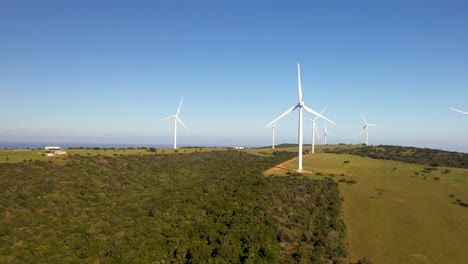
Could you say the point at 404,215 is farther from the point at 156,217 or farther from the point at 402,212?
the point at 156,217

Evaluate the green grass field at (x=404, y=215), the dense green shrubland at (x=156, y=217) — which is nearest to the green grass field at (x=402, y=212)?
the green grass field at (x=404, y=215)

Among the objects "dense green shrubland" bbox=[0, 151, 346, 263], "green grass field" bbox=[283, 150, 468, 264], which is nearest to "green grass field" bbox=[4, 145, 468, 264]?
"green grass field" bbox=[283, 150, 468, 264]

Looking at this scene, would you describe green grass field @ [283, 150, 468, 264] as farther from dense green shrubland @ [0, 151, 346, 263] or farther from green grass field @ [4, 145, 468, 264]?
dense green shrubland @ [0, 151, 346, 263]

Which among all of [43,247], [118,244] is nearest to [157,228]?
[118,244]

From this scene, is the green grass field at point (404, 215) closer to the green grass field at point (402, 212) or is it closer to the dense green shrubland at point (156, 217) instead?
the green grass field at point (402, 212)

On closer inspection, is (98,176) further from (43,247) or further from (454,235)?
(454,235)

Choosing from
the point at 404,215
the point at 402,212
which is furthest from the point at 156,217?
the point at 402,212
